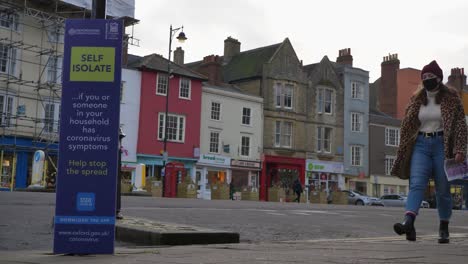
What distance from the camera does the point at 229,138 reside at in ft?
150

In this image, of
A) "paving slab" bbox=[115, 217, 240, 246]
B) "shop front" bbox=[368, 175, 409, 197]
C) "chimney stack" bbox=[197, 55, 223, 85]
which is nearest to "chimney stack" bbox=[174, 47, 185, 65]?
"chimney stack" bbox=[197, 55, 223, 85]

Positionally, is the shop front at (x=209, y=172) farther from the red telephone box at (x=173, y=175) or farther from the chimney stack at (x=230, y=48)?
the chimney stack at (x=230, y=48)

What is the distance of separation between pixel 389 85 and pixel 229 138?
19.5 meters

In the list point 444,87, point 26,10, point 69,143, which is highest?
point 26,10

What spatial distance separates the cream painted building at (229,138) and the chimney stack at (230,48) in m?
6.36

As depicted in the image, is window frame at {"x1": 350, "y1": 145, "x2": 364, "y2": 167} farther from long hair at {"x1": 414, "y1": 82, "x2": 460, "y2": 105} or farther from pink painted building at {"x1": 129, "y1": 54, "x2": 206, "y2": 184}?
long hair at {"x1": 414, "y1": 82, "x2": 460, "y2": 105}

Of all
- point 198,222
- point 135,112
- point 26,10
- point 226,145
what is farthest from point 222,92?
point 198,222

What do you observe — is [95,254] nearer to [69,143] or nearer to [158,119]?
[69,143]

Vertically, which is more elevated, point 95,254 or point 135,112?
point 135,112

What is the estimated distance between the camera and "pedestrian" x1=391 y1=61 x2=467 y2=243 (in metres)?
6.41

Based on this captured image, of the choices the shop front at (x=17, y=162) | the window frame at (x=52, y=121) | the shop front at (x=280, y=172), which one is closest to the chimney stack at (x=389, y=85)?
the shop front at (x=280, y=172)

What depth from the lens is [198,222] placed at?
10.9 m

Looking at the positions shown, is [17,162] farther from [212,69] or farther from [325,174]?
[325,174]

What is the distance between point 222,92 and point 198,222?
115ft
